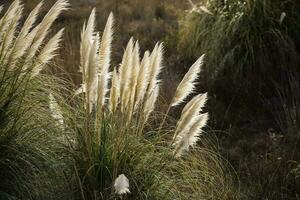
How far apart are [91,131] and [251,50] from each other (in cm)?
378

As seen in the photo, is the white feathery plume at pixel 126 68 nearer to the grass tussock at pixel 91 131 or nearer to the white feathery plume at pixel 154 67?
the grass tussock at pixel 91 131

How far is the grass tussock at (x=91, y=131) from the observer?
3172 mm

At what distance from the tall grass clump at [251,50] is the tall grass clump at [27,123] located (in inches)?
134

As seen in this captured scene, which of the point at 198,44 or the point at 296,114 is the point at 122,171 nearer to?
the point at 296,114

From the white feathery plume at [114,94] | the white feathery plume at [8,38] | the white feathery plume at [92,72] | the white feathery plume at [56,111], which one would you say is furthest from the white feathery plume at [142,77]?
the white feathery plume at [8,38]

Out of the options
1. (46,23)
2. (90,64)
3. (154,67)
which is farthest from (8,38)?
(154,67)

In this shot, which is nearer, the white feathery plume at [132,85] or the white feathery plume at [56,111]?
the white feathery plume at [132,85]

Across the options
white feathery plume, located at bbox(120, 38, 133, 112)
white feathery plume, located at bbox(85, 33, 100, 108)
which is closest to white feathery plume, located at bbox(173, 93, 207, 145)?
white feathery plume, located at bbox(120, 38, 133, 112)

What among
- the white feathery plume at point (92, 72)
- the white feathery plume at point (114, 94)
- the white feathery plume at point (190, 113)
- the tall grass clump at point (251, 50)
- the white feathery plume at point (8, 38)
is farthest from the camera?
the tall grass clump at point (251, 50)

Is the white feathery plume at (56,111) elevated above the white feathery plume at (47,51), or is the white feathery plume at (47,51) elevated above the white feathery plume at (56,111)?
the white feathery plume at (47,51)

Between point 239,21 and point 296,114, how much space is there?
180 cm

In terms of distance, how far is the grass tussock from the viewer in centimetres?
317

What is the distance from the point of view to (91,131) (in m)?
3.29

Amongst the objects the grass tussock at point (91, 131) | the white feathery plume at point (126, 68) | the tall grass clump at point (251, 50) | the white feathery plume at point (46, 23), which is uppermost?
the white feathery plume at point (46, 23)
